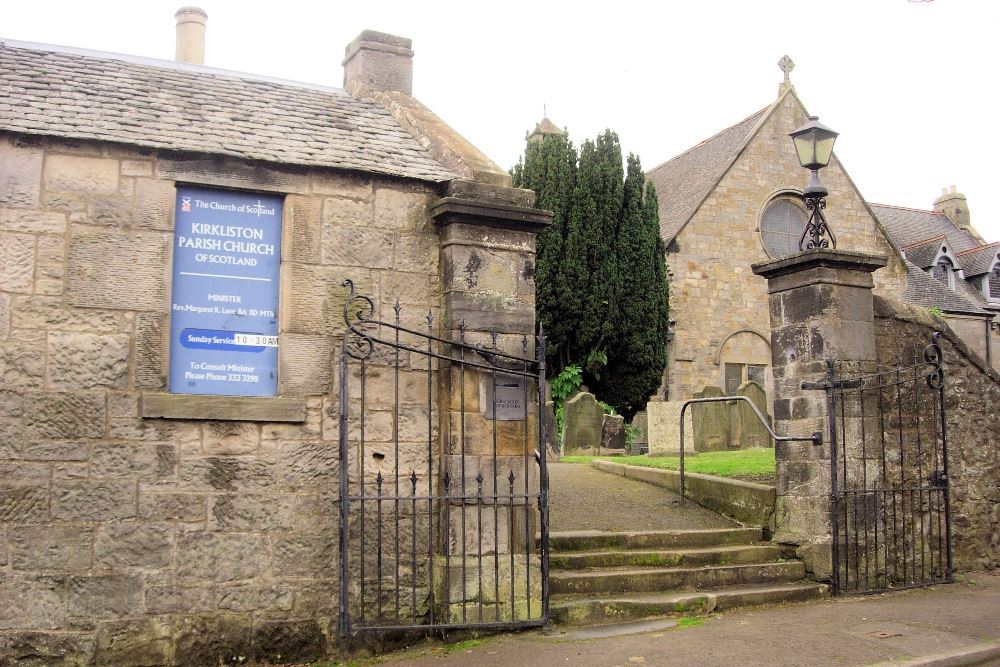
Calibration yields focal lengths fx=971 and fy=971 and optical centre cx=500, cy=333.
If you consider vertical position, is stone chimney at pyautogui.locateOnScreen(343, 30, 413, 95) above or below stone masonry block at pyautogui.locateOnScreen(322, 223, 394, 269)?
above

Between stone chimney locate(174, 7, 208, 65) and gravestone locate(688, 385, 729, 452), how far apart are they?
8395 mm

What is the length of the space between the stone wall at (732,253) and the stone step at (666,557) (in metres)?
17.1

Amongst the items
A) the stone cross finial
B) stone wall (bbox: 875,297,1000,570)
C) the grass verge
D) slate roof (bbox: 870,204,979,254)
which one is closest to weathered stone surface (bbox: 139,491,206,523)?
the grass verge

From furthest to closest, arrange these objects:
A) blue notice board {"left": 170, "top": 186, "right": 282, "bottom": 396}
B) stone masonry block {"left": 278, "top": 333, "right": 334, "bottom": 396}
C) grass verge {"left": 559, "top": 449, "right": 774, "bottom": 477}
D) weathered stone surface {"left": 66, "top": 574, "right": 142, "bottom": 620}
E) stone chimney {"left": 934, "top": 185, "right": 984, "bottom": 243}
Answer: stone chimney {"left": 934, "top": 185, "right": 984, "bottom": 243}, grass verge {"left": 559, "top": 449, "right": 774, "bottom": 477}, stone masonry block {"left": 278, "top": 333, "right": 334, "bottom": 396}, blue notice board {"left": 170, "top": 186, "right": 282, "bottom": 396}, weathered stone surface {"left": 66, "top": 574, "right": 142, "bottom": 620}

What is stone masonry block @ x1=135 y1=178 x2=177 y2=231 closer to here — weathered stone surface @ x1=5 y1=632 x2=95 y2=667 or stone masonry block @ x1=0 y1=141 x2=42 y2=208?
stone masonry block @ x1=0 y1=141 x2=42 y2=208

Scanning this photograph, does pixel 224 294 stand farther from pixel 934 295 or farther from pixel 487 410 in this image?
pixel 934 295

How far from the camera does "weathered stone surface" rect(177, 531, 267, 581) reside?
20.7ft

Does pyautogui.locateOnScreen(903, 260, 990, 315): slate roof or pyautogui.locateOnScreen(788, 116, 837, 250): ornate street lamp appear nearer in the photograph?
pyautogui.locateOnScreen(788, 116, 837, 250): ornate street lamp

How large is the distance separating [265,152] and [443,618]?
11.4 ft

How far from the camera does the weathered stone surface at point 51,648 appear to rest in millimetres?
5910

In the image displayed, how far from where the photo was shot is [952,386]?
9008 mm

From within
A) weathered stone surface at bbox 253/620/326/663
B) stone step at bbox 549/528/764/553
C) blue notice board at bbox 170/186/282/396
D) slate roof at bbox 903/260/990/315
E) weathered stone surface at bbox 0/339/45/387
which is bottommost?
weathered stone surface at bbox 253/620/326/663

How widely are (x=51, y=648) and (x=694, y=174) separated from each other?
2553 centimetres

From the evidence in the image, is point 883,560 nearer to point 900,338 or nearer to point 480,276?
point 900,338
